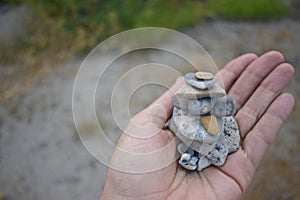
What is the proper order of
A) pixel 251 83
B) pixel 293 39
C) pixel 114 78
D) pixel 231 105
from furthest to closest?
pixel 293 39 < pixel 114 78 < pixel 251 83 < pixel 231 105

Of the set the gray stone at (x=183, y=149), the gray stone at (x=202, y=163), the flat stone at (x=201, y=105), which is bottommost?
the gray stone at (x=202, y=163)

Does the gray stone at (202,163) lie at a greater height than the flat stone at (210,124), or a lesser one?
lesser

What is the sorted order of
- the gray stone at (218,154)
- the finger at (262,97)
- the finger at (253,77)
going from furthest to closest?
the finger at (253,77)
the finger at (262,97)
the gray stone at (218,154)

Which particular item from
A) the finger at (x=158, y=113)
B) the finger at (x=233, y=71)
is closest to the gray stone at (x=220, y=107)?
the finger at (x=158, y=113)

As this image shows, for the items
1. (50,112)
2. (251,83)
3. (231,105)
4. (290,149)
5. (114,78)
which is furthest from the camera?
(114,78)

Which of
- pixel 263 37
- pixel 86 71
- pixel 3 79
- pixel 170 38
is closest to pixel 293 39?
pixel 263 37

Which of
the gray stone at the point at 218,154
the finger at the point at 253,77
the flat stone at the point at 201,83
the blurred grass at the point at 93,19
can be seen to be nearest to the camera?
the flat stone at the point at 201,83

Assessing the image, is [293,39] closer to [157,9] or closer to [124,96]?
[157,9]

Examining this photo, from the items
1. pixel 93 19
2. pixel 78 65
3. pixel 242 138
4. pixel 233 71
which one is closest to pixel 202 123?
pixel 242 138

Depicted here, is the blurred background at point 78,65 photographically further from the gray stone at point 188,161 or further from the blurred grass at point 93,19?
the gray stone at point 188,161

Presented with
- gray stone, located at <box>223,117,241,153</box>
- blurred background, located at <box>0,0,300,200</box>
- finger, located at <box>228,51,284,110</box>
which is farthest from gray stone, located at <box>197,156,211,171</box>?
blurred background, located at <box>0,0,300,200</box>
